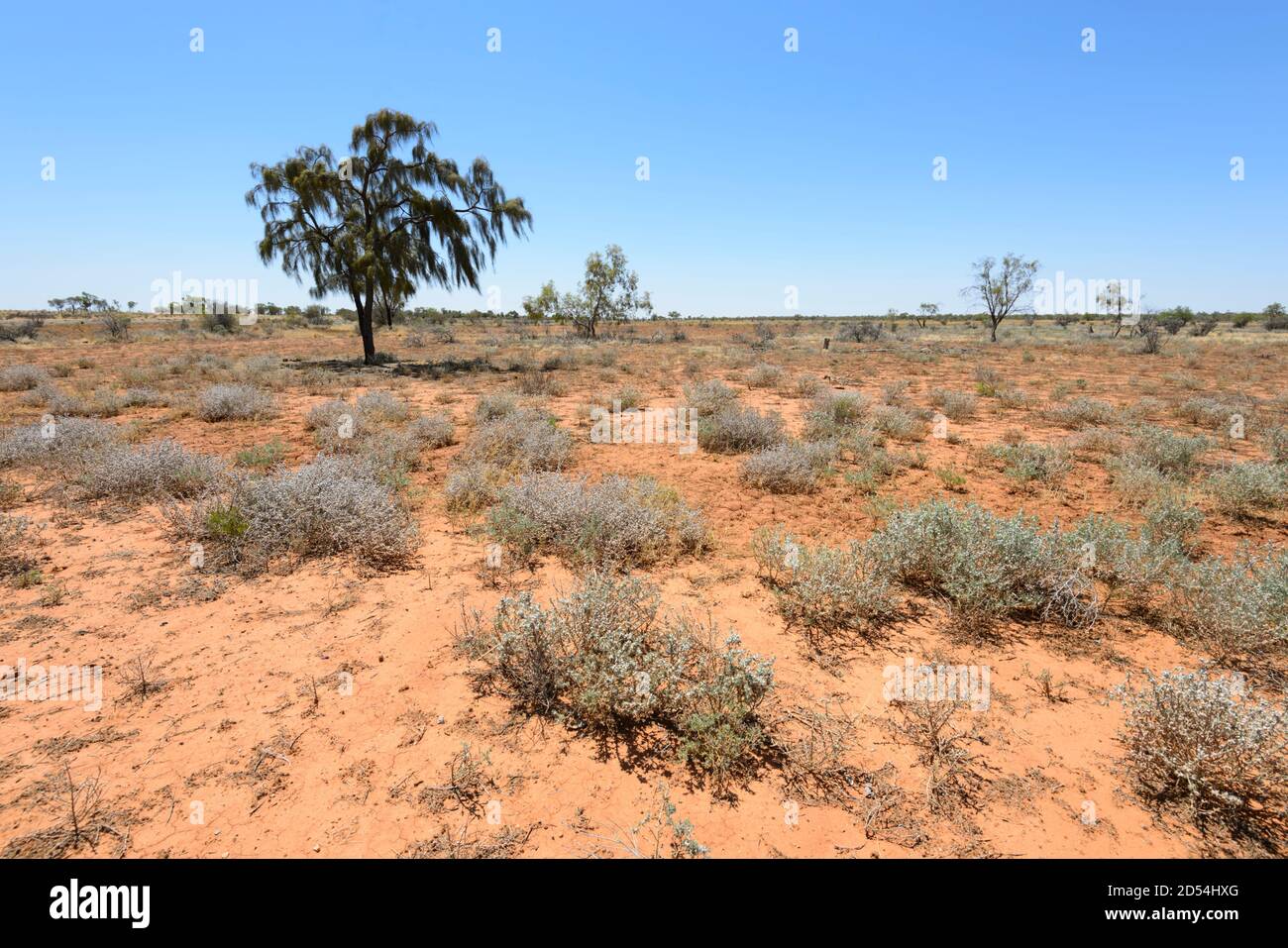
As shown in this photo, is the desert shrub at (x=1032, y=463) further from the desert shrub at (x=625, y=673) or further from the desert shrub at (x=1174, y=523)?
the desert shrub at (x=625, y=673)

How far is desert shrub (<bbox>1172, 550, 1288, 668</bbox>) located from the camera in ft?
12.6

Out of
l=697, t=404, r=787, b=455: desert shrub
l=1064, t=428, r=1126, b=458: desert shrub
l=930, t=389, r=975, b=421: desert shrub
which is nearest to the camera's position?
l=1064, t=428, r=1126, b=458: desert shrub

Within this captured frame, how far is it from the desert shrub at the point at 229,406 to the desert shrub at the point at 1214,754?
13.7 m

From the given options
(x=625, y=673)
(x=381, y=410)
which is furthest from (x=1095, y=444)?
(x=381, y=410)

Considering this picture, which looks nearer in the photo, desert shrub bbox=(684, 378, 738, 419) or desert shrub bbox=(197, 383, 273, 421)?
desert shrub bbox=(197, 383, 273, 421)

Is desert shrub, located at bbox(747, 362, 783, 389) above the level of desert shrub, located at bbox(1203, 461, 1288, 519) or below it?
above

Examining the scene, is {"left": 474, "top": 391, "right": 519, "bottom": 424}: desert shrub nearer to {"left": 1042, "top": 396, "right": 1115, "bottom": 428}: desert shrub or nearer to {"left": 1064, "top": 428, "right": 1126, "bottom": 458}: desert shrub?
{"left": 1064, "top": 428, "right": 1126, "bottom": 458}: desert shrub

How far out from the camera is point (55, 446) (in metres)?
7.79

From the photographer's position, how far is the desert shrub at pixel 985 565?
4.43 metres

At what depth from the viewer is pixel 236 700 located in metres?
3.40

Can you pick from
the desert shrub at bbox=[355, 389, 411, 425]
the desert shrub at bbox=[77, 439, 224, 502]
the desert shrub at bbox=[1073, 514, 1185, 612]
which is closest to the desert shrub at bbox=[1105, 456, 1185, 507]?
the desert shrub at bbox=[1073, 514, 1185, 612]

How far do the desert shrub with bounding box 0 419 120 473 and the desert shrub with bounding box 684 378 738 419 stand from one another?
10.0m
